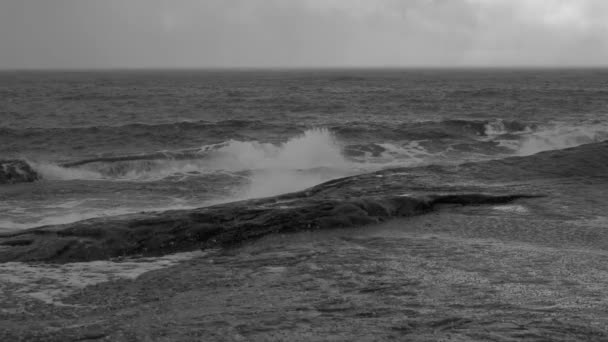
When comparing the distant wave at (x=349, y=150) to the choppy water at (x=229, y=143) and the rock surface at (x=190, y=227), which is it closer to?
the choppy water at (x=229, y=143)

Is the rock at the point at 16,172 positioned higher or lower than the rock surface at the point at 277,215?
lower

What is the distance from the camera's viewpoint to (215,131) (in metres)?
26.6

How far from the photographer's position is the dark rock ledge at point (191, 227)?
25.6 feet

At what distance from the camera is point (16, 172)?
16594 mm

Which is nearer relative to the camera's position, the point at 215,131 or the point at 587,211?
the point at 587,211

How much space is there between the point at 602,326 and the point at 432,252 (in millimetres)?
2508

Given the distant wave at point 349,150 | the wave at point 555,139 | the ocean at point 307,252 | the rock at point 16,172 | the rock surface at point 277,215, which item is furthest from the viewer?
the wave at point 555,139

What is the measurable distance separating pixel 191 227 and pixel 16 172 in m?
10.1

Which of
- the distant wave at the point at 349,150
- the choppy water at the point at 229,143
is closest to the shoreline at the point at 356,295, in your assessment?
the choppy water at the point at 229,143

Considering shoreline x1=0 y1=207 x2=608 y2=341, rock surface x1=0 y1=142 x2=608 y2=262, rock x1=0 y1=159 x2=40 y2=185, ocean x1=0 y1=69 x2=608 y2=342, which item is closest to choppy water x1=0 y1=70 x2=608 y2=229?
ocean x1=0 y1=69 x2=608 y2=342

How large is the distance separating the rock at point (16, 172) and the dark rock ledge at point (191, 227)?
326 inches

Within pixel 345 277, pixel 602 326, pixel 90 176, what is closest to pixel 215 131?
pixel 90 176

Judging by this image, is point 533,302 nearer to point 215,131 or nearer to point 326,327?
point 326,327

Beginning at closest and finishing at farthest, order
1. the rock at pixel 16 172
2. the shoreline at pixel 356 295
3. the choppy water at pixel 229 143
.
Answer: the shoreline at pixel 356 295, the choppy water at pixel 229 143, the rock at pixel 16 172
